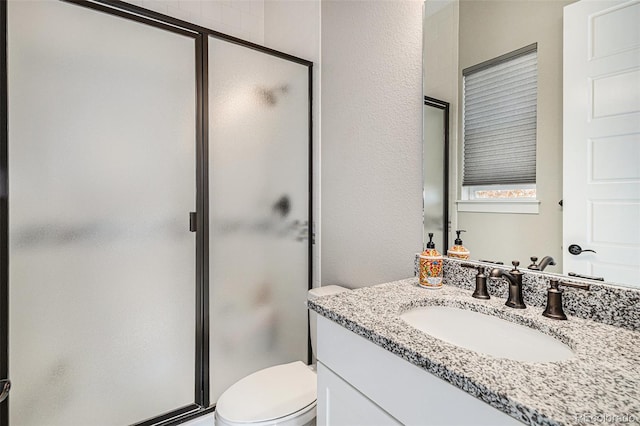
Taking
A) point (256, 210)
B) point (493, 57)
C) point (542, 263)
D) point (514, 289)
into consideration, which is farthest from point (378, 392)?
point (256, 210)

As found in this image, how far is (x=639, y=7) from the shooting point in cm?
80

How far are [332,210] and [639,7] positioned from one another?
1.36 m

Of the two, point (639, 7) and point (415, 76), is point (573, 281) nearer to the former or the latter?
point (639, 7)

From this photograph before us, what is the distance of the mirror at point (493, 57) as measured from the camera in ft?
3.10

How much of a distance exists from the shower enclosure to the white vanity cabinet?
886 millimetres

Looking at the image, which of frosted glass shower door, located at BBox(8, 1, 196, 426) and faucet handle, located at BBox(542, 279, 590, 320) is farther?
frosted glass shower door, located at BBox(8, 1, 196, 426)

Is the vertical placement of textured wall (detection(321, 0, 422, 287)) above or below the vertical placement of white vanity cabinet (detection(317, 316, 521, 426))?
above

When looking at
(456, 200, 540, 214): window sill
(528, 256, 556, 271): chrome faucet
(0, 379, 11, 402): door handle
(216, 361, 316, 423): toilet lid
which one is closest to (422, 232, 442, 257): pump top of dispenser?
(456, 200, 540, 214): window sill

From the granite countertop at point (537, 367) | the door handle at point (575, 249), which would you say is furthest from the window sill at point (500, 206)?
the granite countertop at point (537, 367)

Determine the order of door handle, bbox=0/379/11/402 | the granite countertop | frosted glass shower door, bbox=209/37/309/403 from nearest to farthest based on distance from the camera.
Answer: the granite countertop, door handle, bbox=0/379/11/402, frosted glass shower door, bbox=209/37/309/403

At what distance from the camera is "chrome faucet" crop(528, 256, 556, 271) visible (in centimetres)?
96

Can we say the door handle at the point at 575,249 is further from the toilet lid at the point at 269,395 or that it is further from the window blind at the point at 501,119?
the toilet lid at the point at 269,395

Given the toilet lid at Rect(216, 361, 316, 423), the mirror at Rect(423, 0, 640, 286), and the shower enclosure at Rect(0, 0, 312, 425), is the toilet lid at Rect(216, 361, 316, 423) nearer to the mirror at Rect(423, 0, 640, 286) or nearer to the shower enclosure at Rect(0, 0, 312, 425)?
the shower enclosure at Rect(0, 0, 312, 425)

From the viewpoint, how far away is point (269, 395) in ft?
4.23
